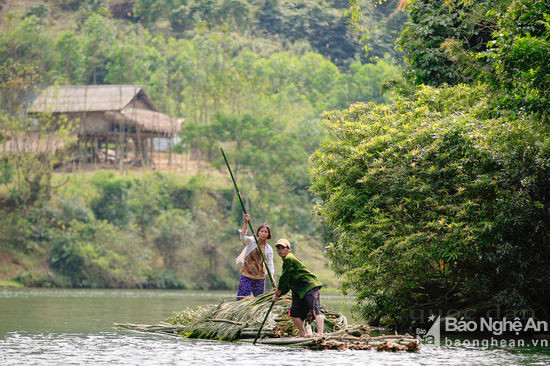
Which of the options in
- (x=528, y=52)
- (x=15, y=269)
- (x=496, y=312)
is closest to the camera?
(x=528, y=52)

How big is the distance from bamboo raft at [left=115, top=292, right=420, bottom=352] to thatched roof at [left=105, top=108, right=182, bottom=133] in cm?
4290

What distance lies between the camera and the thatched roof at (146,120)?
5741cm

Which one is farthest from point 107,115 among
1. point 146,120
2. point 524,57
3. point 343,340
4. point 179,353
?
point 179,353

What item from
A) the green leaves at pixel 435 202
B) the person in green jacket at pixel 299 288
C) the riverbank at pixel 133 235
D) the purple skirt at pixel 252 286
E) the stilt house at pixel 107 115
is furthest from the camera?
the stilt house at pixel 107 115

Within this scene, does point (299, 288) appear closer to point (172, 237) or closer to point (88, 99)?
point (172, 237)

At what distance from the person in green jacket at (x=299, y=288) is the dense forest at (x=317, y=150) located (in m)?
2.77

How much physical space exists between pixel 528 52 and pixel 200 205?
43.0 m

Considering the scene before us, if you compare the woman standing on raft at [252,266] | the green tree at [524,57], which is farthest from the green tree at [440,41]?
the woman standing on raft at [252,266]

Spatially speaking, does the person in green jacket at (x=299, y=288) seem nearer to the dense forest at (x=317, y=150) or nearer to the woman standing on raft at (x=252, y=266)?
the woman standing on raft at (x=252, y=266)

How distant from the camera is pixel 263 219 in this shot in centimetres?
5497

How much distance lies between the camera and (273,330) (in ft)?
45.2

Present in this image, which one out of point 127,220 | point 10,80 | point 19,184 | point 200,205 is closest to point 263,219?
point 200,205

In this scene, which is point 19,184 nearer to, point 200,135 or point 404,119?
point 200,135

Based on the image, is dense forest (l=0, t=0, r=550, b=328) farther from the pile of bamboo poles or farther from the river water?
the river water
